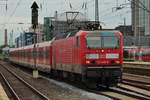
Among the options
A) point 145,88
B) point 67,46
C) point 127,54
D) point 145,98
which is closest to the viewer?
point 145,98

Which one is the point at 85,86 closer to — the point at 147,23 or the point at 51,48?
the point at 51,48

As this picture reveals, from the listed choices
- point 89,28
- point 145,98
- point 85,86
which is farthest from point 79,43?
point 145,98

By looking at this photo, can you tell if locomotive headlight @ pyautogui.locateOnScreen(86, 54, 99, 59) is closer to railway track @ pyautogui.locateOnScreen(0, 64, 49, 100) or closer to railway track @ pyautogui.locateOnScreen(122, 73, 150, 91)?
railway track @ pyautogui.locateOnScreen(122, 73, 150, 91)

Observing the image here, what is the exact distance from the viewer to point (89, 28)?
24.7 m

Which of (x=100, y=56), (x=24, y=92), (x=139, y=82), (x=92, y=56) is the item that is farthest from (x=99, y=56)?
(x=139, y=82)

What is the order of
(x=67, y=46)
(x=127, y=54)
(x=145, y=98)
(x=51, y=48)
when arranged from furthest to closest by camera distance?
(x=127, y=54)
(x=51, y=48)
(x=67, y=46)
(x=145, y=98)

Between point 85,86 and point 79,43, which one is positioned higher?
point 79,43

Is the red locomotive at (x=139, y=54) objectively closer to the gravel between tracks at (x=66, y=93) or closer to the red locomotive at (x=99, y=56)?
the gravel between tracks at (x=66, y=93)

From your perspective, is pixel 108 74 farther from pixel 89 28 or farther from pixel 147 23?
pixel 147 23

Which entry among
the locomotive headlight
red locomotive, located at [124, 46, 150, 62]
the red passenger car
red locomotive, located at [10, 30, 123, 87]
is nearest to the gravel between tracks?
red locomotive, located at [10, 30, 123, 87]

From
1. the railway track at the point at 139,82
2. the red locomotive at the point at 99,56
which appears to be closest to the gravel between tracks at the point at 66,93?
the red locomotive at the point at 99,56

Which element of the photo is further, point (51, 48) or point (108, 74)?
point (51, 48)

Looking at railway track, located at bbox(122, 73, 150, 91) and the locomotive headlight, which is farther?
railway track, located at bbox(122, 73, 150, 91)

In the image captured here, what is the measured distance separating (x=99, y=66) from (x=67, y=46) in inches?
196
